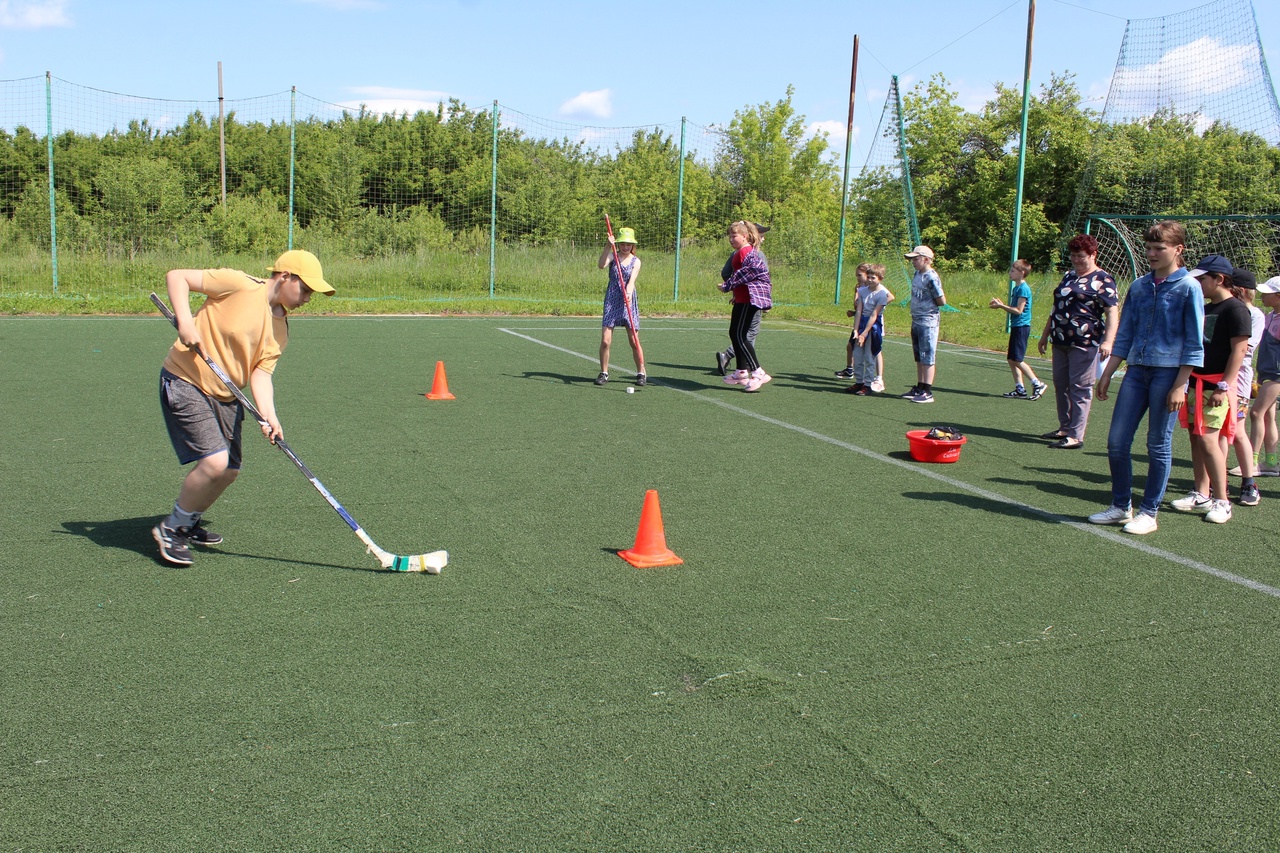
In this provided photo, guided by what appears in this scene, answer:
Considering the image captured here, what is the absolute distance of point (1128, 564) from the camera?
5.55m

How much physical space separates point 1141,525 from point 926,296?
518 cm

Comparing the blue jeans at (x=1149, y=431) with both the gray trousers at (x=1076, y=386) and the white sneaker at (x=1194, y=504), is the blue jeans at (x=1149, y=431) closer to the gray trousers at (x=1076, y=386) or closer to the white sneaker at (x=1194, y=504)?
the white sneaker at (x=1194, y=504)

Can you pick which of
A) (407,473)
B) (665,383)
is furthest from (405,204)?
(407,473)

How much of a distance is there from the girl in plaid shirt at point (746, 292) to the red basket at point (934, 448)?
11.3 ft

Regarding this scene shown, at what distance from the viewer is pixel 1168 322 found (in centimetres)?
599

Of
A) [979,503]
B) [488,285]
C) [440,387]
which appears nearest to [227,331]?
[979,503]

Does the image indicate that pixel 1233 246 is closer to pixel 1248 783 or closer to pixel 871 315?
pixel 871 315

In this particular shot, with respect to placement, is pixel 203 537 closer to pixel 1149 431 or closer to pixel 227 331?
pixel 227 331

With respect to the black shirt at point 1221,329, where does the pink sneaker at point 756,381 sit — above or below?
below

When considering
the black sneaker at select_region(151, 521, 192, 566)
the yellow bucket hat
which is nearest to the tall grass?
the yellow bucket hat

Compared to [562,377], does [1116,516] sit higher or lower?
lower

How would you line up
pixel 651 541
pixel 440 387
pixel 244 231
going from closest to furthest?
1. pixel 651 541
2. pixel 440 387
3. pixel 244 231

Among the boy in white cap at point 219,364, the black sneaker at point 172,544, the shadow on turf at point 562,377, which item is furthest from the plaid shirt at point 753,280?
the black sneaker at point 172,544

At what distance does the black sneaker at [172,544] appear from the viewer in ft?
16.5
